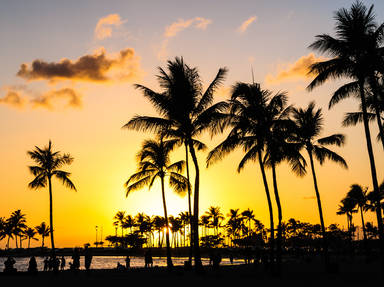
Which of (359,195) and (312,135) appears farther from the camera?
(359,195)

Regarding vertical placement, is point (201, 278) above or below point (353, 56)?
below

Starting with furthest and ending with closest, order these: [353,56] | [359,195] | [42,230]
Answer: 1. [42,230]
2. [359,195]
3. [353,56]

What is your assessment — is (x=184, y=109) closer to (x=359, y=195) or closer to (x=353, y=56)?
(x=353, y=56)

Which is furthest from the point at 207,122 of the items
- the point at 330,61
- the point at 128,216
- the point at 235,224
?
the point at 128,216

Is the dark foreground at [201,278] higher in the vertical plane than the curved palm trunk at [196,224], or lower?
lower

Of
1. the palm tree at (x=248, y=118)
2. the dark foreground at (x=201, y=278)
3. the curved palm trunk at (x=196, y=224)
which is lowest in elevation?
the dark foreground at (x=201, y=278)

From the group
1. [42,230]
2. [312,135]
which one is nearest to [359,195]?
[312,135]

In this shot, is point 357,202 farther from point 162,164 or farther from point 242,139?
point 242,139

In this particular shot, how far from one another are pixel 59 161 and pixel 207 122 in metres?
15.0

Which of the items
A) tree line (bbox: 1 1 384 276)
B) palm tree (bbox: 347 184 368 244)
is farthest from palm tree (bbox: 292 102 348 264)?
palm tree (bbox: 347 184 368 244)

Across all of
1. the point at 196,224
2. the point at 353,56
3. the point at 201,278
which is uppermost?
the point at 353,56

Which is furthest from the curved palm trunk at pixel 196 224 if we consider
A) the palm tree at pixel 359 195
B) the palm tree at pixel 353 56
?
the palm tree at pixel 359 195

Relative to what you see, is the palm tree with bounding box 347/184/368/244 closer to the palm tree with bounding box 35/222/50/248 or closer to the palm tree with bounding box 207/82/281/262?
the palm tree with bounding box 207/82/281/262

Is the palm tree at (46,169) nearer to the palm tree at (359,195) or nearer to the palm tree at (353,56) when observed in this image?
the palm tree at (353,56)
